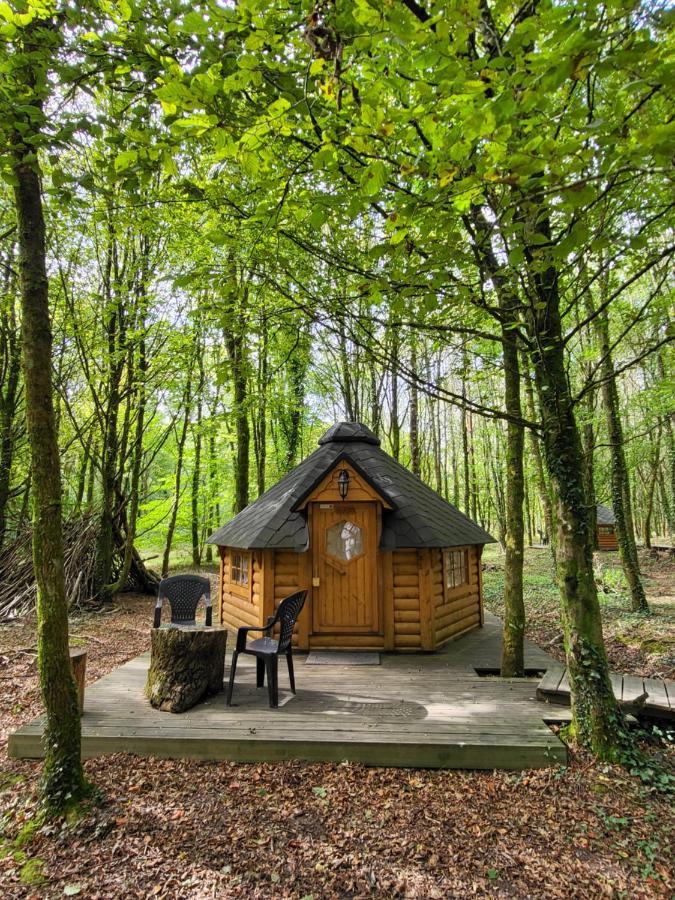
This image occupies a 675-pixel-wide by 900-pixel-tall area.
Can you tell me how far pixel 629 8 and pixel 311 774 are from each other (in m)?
4.91

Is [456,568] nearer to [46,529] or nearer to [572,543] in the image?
[572,543]

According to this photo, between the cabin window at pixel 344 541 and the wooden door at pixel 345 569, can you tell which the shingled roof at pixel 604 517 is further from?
the cabin window at pixel 344 541

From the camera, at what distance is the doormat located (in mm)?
5875

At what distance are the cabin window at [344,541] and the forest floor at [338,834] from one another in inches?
122

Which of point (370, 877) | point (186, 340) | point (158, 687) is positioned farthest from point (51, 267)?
point (370, 877)

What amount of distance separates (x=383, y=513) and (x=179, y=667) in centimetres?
344

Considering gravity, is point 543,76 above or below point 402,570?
above

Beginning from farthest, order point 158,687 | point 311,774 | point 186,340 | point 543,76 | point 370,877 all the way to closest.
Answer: point 186,340 < point 158,687 < point 311,774 < point 370,877 < point 543,76

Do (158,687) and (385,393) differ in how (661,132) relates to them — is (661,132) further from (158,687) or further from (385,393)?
(385,393)

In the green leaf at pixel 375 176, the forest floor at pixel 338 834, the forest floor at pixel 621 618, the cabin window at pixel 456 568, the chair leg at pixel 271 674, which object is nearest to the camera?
the green leaf at pixel 375 176

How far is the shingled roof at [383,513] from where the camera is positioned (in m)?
6.46

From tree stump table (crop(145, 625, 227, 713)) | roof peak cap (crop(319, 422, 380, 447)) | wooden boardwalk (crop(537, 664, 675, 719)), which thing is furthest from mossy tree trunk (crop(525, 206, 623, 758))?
roof peak cap (crop(319, 422, 380, 447))

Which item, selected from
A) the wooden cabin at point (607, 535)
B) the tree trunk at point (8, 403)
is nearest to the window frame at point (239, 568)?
the tree trunk at point (8, 403)

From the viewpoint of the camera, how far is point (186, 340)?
9.42 m
